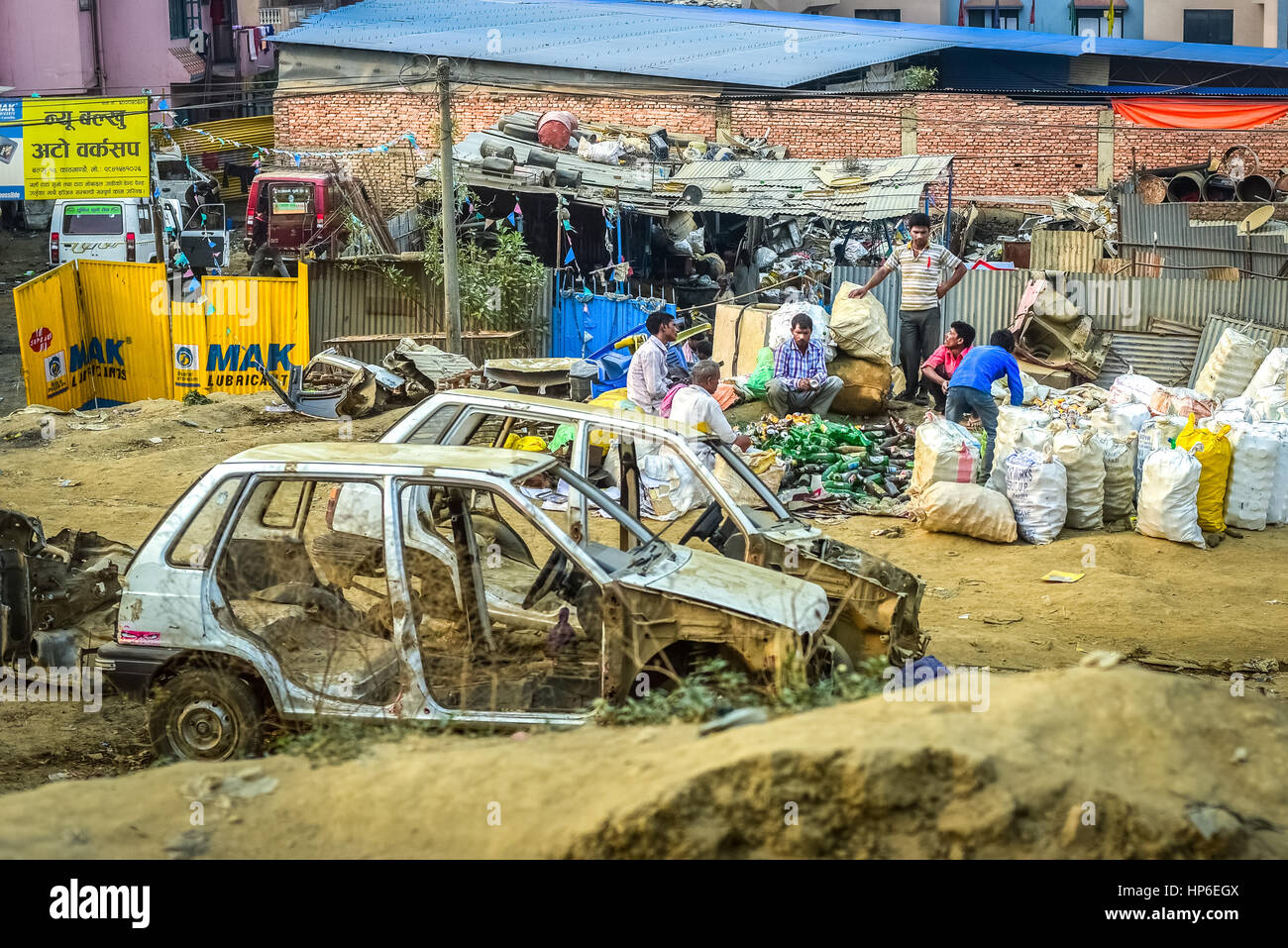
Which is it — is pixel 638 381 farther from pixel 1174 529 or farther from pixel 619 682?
pixel 619 682

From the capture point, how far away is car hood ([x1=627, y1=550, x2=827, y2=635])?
4.83 metres

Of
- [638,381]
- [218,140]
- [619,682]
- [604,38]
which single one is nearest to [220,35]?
[218,140]

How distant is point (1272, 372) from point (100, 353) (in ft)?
42.9

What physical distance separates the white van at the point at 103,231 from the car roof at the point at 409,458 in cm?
1659

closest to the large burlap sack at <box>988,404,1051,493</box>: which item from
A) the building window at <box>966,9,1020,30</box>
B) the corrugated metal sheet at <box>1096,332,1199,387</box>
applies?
the corrugated metal sheet at <box>1096,332,1199,387</box>

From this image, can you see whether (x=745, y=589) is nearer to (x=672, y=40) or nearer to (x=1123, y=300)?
(x=1123, y=300)

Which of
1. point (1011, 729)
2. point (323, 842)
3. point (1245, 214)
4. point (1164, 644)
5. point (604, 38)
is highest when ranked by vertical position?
point (604, 38)

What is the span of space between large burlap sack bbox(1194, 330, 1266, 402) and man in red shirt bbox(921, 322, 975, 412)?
2.90 meters

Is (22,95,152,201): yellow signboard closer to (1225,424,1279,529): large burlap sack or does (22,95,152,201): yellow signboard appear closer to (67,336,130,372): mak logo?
(67,336,130,372): mak logo

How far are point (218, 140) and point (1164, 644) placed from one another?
93.0 ft

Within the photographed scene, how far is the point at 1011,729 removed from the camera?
372 cm

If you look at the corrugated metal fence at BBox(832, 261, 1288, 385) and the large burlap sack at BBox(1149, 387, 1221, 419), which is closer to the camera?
the large burlap sack at BBox(1149, 387, 1221, 419)

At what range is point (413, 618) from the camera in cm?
482

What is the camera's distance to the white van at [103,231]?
2045 centimetres
